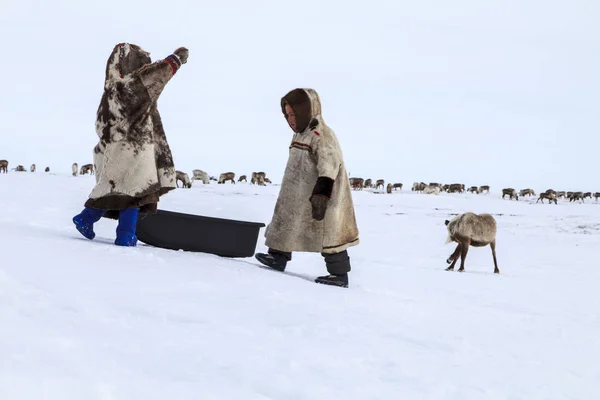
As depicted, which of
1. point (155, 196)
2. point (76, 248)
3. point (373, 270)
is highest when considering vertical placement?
point (155, 196)

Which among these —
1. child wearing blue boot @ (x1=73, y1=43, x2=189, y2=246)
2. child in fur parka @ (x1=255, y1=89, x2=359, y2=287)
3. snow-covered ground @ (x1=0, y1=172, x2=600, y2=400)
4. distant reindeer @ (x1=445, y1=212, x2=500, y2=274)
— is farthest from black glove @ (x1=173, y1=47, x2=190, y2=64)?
distant reindeer @ (x1=445, y1=212, x2=500, y2=274)

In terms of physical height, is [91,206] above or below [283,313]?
above

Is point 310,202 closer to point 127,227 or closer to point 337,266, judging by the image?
point 337,266

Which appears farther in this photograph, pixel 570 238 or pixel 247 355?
pixel 570 238

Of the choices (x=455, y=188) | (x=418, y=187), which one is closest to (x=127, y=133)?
(x=418, y=187)

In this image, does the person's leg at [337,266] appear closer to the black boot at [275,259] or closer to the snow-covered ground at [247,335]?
the black boot at [275,259]

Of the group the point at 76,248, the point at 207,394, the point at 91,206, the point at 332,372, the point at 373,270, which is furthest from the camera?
the point at 373,270

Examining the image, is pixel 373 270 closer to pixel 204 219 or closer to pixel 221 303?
pixel 204 219

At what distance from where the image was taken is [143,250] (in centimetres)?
480

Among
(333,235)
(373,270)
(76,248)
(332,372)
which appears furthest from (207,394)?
(373,270)

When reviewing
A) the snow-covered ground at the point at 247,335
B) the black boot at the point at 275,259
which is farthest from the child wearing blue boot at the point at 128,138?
the black boot at the point at 275,259

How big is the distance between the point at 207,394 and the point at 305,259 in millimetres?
5770

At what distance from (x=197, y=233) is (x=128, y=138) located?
3.40 ft

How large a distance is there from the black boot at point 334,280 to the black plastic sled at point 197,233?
74 centimetres
